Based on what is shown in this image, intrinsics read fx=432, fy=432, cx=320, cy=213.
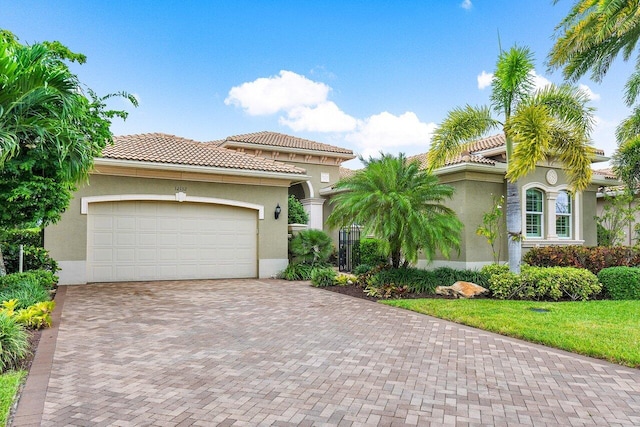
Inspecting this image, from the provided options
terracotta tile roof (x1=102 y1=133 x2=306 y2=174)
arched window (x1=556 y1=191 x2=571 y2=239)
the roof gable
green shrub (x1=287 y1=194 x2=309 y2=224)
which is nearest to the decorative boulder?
arched window (x1=556 y1=191 x2=571 y2=239)

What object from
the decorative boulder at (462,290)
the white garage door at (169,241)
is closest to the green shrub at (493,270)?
the decorative boulder at (462,290)

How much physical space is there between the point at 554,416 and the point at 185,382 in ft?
12.2

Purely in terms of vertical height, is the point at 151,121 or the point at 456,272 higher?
the point at 151,121

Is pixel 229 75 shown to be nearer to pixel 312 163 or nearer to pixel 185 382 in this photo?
pixel 312 163

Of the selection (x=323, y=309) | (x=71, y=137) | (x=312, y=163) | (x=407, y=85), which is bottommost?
(x=323, y=309)

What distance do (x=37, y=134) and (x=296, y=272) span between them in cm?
904

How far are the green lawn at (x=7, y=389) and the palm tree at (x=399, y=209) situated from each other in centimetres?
812

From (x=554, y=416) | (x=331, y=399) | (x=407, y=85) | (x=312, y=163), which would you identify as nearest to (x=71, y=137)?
(x=331, y=399)

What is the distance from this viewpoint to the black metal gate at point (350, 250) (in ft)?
58.7

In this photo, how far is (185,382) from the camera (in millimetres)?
4730

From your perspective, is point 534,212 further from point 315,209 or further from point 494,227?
point 315,209

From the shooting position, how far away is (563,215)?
15.6 metres

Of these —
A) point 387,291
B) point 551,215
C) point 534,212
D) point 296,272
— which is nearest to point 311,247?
point 296,272

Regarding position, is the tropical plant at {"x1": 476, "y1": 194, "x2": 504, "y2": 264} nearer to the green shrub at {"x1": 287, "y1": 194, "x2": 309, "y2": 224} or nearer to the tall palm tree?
the tall palm tree
